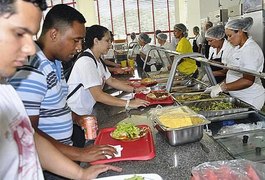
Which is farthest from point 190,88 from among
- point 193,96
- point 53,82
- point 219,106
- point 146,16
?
point 146,16

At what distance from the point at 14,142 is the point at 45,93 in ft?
1.45

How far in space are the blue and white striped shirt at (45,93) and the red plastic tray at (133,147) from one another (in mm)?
194

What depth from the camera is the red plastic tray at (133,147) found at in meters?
1.22

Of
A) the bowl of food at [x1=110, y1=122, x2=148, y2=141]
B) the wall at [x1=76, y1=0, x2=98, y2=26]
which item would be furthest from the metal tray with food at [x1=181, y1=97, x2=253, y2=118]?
the wall at [x1=76, y1=0, x2=98, y2=26]

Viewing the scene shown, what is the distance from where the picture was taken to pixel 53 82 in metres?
1.30

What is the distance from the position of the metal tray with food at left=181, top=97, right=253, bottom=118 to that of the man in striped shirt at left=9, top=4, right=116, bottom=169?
0.89 metres

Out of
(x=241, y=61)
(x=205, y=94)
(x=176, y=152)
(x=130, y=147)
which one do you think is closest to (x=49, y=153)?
(x=130, y=147)

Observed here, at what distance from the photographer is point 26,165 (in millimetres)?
859

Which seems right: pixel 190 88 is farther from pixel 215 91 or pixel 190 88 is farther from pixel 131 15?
pixel 131 15

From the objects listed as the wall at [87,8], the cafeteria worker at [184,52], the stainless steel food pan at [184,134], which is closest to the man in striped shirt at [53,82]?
the stainless steel food pan at [184,134]

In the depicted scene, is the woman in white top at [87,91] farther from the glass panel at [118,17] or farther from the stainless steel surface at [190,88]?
the glass panel at [118,17]

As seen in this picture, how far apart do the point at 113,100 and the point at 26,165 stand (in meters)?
1.31

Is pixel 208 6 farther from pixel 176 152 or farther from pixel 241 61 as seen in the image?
pixel 176 152

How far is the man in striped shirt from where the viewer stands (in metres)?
1.15
